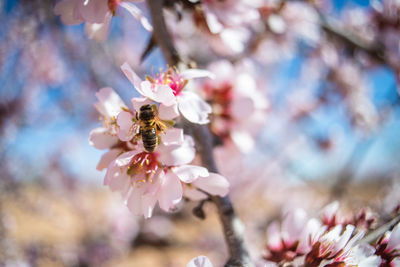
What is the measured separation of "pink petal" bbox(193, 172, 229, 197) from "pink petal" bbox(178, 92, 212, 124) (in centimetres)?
11

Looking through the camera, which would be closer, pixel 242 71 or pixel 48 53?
pixel 242 71

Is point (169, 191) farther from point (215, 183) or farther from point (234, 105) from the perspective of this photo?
point (234, 105)

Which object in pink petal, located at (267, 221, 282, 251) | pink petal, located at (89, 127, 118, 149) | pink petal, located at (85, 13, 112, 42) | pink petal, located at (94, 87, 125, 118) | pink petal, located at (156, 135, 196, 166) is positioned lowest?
pink petal, located at (267, 221, 282, 251)

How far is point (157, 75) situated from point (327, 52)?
153 centimetres

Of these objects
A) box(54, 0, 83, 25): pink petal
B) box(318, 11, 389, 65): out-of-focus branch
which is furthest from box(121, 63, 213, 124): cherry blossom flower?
box(318, 11, 389, 65): out-of-focus branch

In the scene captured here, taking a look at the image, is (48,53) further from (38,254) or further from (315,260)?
(315,260)

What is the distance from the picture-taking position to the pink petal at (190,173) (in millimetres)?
438

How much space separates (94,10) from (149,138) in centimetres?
31

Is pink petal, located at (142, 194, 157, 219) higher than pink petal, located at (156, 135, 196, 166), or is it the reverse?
pink petal, located at (156, 135, 196, 166)

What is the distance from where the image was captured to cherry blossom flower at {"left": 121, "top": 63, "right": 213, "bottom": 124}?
16.8 inches

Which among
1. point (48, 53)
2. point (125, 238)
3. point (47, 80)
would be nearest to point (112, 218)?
point (125, 238)

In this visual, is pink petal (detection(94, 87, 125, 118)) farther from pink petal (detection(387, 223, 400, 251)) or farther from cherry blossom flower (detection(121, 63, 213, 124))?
pink petal (detection(387, 223, 400, 251))

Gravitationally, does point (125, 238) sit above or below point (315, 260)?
above

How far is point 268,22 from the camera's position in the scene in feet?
3.81
